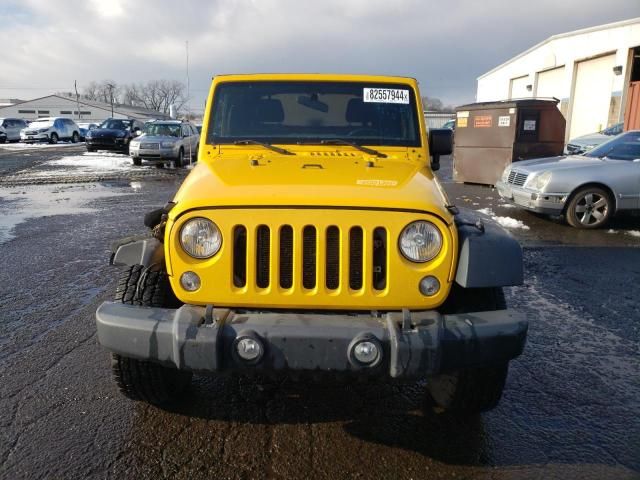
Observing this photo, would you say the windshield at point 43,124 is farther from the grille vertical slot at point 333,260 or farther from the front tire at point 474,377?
the front tire at point 474,377

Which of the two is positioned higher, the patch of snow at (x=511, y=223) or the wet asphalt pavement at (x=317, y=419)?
the patch of snow at (x=511, y=223)

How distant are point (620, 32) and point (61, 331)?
2308cm

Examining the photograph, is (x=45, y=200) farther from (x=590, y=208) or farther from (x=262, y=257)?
(x=590, y=208)

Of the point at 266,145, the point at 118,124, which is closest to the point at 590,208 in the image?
the point at 266,145

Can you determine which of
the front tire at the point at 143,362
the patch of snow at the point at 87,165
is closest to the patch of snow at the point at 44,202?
the patch of snow at the point at 87,165

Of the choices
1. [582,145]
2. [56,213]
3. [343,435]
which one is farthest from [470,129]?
[343,435]

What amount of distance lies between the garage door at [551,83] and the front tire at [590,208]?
20.5 m

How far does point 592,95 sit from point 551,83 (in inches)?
208

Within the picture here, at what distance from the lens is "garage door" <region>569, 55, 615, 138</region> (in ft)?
70.8

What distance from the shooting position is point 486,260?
2.46 m

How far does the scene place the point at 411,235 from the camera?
2.44 meters

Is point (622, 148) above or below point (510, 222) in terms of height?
above

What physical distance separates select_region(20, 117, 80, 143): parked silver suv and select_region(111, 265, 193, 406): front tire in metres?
35.9

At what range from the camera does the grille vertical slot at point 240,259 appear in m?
2.47
